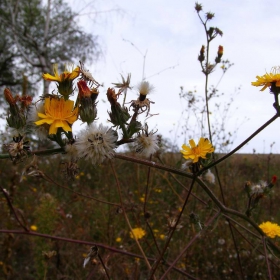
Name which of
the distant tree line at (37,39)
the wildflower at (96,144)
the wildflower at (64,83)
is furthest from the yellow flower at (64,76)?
the distant tree line at (37,39)

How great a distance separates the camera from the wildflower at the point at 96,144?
2.45ft

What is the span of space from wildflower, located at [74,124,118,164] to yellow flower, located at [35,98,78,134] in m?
0.04

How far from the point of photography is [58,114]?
29.5 inches

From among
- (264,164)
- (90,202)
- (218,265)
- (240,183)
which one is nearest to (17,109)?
(218,265)

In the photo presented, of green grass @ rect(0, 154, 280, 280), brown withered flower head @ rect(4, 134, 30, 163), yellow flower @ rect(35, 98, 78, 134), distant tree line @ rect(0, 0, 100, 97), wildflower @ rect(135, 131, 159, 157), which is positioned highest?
distant tree line @ rect(0, 0, 100, 97)

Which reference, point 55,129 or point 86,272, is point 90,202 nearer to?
point 86,272

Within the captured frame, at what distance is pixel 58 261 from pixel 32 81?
43.8 feet

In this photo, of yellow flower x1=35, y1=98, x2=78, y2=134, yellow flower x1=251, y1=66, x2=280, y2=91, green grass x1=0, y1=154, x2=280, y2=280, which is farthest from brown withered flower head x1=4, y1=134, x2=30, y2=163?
green grass x1=0, y1=154, x2=280, y2=280

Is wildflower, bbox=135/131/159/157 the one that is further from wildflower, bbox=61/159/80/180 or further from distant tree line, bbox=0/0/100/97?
distant tree line, bbox=0/0/100/97

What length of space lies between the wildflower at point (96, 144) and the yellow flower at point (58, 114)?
0.04 m

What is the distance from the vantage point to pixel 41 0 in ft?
47.5

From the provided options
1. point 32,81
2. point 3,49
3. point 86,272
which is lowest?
point 86,272

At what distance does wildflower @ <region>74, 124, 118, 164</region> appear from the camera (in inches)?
29.4

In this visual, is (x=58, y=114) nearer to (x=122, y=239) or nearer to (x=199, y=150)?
(x=199, y=150)
